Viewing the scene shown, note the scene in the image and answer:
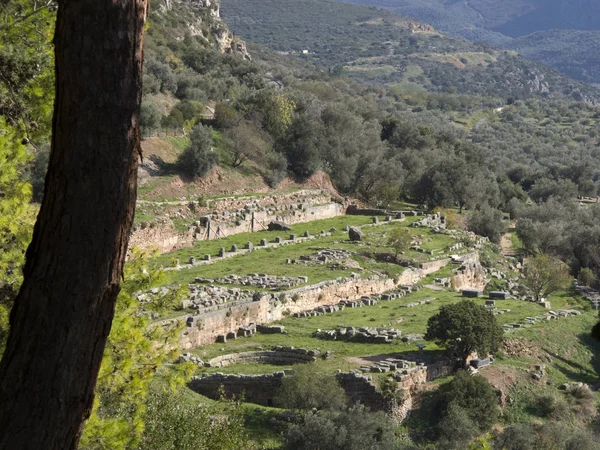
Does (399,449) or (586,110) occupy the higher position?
(586,110)

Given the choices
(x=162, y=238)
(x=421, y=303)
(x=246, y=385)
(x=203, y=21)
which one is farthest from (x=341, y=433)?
(x=203, y=21)

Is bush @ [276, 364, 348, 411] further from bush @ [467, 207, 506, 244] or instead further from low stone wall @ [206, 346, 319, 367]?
bush @ [467, 207, 506, 244]

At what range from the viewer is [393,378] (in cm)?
2458

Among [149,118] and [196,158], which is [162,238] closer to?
[196,158]

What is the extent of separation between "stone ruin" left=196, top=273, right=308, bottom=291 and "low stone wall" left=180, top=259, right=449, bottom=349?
61 centimetres

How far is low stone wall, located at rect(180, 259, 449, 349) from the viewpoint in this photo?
28.1 meters

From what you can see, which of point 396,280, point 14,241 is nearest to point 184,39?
point 396,280

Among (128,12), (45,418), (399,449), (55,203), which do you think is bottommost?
(399,449)

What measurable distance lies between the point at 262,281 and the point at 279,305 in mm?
2038

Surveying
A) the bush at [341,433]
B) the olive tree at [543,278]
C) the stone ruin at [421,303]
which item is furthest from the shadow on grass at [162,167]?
the bush at [341,433]

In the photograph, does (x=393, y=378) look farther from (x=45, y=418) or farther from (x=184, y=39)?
(x=184, y=39)

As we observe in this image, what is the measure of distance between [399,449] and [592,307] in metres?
20.3

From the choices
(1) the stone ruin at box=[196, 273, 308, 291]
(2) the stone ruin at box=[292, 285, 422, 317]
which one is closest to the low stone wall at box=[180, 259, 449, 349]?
(2) the stone ruin at box=[292, 285, 422, 317]

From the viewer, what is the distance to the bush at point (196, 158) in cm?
4619
